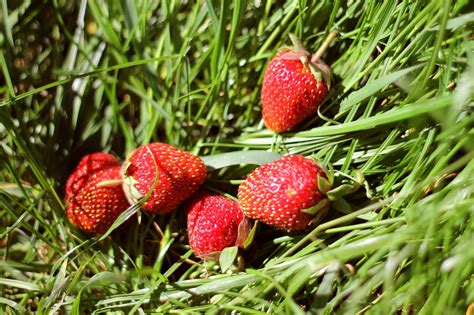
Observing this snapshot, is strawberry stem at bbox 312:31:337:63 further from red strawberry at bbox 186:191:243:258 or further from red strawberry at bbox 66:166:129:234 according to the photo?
red strawberry at bbox 66:166:129:234

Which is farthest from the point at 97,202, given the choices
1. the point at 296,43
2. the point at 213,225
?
the point at 296,43

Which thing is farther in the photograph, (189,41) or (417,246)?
(189,41)

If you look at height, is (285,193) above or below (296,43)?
below

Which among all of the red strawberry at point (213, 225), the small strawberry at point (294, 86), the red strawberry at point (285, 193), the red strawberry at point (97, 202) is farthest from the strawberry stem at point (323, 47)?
the red strawberry at point (97, 202)

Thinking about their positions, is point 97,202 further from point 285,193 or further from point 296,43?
point 296,43

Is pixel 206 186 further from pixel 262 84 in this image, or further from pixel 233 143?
pixel 262 84

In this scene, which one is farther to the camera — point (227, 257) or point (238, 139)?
point (238, 139)

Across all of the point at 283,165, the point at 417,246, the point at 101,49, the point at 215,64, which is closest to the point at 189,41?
the point at 215,64

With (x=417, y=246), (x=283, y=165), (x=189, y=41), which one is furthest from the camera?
(x=189, y=41)
